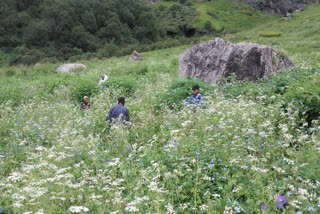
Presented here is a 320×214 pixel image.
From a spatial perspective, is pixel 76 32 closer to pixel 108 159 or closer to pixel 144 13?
pixel 144 13

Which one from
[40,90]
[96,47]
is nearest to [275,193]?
[40,90]

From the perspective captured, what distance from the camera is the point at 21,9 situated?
78312 mm

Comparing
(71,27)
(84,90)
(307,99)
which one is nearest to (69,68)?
(84,90)

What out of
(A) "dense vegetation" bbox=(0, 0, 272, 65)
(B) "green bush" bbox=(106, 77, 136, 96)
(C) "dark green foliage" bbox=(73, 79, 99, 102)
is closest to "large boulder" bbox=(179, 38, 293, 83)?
(B) "green bush" bbox=(106, 77, 136, 96)

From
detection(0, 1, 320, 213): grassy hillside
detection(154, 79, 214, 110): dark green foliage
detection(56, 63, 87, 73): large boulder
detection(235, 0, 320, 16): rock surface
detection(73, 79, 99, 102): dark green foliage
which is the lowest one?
detection(56, 63, 87, 73): large boulder

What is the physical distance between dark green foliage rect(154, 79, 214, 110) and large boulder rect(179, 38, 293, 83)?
312cm

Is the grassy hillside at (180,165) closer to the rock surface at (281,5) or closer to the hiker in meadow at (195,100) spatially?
the hiker in meadow at (195,100)

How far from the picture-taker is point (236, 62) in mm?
16047

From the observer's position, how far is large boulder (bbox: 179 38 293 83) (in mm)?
15742

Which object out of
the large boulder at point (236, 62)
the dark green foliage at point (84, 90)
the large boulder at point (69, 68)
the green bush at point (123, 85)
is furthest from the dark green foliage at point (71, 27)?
the large boulder at point (236, 62)

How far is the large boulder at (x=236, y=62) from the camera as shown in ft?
51.6

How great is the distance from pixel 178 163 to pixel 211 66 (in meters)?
11.3

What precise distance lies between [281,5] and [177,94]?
110m

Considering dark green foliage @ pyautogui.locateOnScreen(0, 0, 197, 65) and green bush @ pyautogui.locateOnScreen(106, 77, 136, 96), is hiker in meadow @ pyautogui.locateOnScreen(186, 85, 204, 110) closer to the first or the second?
green bush @ pyautogui.locateOnScreen(106, 77, 136, 96)
